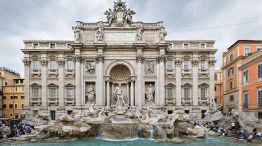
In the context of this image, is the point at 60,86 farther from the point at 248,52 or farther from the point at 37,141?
the point at 248,52

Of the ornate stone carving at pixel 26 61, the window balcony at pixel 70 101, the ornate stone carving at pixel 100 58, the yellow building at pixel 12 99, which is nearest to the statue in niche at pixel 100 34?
the ornate stone carving at pixel 100 58

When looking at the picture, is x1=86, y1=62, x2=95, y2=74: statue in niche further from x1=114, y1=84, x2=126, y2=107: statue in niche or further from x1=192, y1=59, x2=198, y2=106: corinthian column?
x1=192, y1=59, x2=198, y2=106: corinthian column

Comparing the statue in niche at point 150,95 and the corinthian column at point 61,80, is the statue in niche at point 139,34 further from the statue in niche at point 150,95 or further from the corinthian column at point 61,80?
the corinthian column at point 61,80

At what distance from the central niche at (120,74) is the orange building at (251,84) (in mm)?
15407

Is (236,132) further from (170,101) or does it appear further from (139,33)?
(139,33)

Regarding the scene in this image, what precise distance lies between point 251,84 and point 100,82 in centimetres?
1912

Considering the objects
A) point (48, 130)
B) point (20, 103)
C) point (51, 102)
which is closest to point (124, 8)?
point (51, 102)

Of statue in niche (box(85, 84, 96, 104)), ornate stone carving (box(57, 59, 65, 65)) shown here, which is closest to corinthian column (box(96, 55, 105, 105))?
statue in niche (box(85, 84, 96, 104))

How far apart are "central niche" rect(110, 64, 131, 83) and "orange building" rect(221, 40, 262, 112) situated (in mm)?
15350

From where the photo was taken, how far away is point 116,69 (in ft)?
102

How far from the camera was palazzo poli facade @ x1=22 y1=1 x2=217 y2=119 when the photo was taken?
29.8 metres

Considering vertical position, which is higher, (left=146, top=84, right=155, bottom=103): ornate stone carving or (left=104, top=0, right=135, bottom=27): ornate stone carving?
(left=104, top=0, right=135, bottom=27): ornate stone carving

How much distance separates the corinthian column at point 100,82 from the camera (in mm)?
29364

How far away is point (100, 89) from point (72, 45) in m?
7.01
